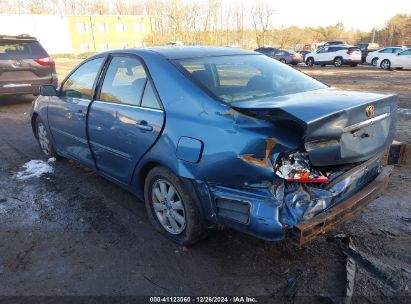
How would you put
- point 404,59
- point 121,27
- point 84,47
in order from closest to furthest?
point 404,59 → point 84,47 → point 121,27

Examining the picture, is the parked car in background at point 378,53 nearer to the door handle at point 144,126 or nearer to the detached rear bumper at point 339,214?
the detached rear bumper at point 339,214

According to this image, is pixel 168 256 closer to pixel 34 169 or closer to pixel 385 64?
pixel 34 169

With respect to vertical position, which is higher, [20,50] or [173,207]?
[20,50]

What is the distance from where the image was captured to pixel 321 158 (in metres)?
2.46

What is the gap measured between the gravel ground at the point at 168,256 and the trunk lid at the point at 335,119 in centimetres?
85

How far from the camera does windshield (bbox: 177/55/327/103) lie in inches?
119

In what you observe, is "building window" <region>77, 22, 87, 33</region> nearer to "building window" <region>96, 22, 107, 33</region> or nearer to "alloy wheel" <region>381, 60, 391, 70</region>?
"building window" <region>96, 22, 107, 33</region>

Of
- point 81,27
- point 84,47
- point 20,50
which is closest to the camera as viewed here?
point 20,50

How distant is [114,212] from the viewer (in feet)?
12.5

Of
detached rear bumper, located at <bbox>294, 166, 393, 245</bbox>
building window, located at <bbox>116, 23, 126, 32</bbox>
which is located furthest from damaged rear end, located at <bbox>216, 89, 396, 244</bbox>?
building window, located at <bbox>116, 23, 126, 32</bbox>

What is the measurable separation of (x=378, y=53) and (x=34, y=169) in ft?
75.3

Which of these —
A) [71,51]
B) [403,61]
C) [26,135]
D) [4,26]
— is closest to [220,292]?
[26,135]

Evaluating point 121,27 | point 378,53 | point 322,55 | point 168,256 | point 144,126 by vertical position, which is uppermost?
point 121,27

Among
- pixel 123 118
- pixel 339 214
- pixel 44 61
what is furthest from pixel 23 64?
pixel 339 214
